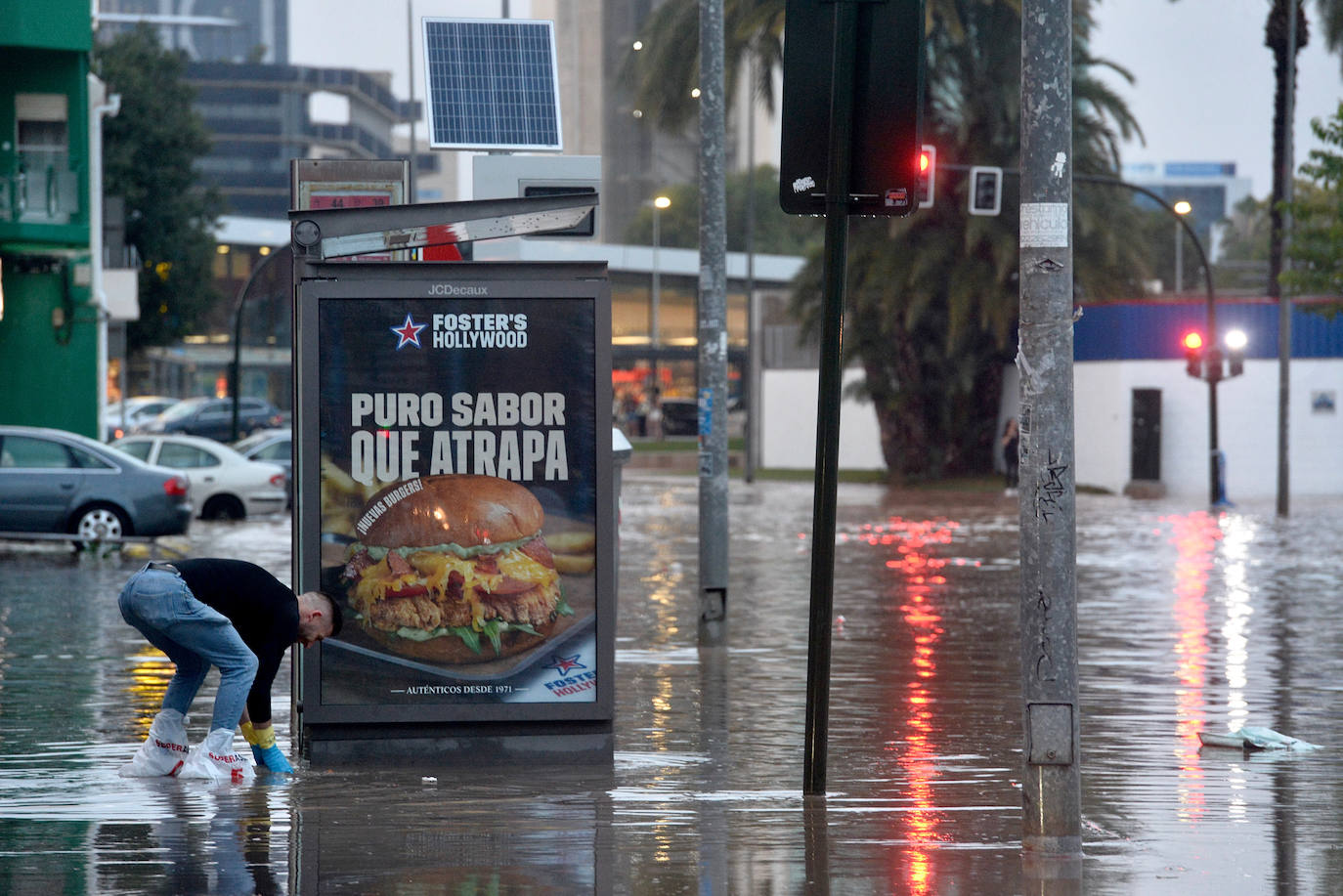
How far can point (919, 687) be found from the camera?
11.8 m

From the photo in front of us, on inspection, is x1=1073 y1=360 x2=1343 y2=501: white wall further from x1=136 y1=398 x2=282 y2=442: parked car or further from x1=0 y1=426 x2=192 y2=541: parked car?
x1=136 y1=398 x2=282 y2=442: parked car

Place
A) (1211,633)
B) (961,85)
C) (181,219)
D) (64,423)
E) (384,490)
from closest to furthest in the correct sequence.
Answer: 1. (384,490)
2. (1211,633)
3. (64,423)
4. (961,85)
5. (181,219)

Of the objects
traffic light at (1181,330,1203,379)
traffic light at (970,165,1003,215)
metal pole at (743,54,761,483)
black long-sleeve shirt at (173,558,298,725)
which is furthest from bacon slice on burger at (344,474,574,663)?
metal pole at (743,54,761,483)

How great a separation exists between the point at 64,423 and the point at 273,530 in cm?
871

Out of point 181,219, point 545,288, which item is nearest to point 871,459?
point 181,219

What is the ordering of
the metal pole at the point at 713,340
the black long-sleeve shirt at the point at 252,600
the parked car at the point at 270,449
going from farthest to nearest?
1. the parked car at the point at 270,449
2. the metal pole at the point at 713,340
3. the black long-sleeve shirt at the point at 252,600

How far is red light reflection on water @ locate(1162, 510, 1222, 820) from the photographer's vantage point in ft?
28.1

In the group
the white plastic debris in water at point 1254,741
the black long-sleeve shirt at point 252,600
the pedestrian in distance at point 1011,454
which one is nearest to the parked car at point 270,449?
the pedestrian in distance at point 1011,454

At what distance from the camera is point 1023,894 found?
623cm

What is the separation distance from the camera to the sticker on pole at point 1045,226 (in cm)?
669

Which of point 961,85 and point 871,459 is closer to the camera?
point 961,85

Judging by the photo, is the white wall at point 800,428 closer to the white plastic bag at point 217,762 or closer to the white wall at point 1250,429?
the white wall at point 1250,429

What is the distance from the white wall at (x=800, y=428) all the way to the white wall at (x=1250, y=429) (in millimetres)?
11808

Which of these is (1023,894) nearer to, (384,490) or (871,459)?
(384,490)
